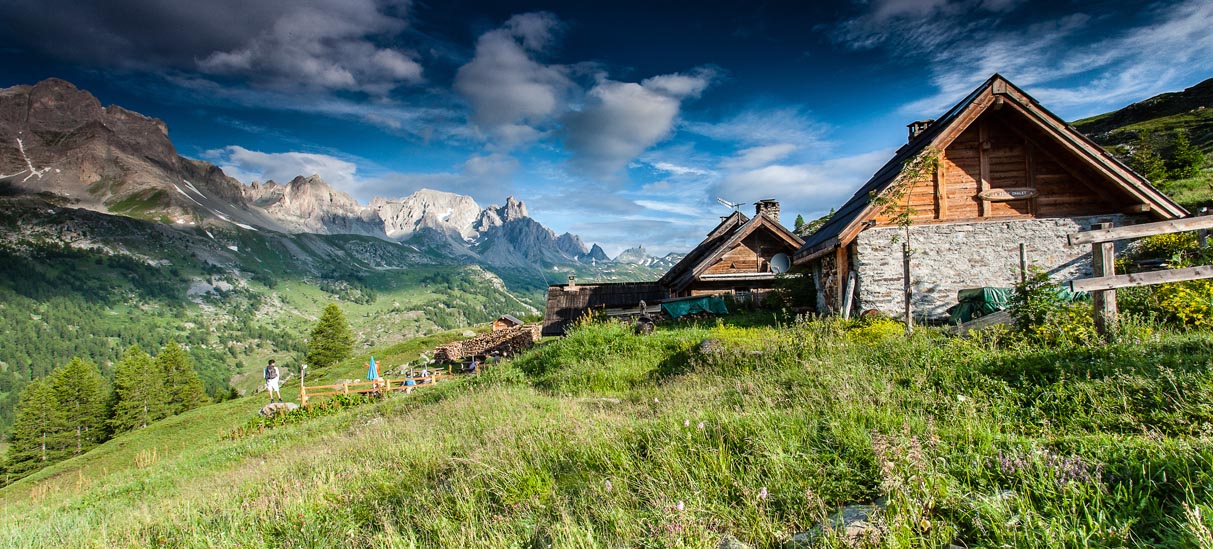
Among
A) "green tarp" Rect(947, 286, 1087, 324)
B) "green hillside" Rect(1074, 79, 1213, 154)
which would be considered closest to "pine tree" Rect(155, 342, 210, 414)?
"green tarp" Rect(947, 286, 1087, 324)

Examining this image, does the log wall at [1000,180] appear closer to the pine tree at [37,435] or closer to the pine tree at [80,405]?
the pine tree at [37,435]

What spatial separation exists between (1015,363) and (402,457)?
7.67 metres

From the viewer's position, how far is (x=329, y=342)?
70.9 m

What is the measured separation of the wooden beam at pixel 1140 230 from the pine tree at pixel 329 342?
78959mm

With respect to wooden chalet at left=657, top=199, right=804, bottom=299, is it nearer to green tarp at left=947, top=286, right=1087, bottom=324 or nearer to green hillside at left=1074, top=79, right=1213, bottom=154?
green tarp at left=947, top=286, right=1087, bottom=324

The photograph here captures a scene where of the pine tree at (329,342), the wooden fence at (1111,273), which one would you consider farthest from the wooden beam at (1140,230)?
the pine tree at (329,342)

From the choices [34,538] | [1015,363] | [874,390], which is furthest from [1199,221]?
[34,538]

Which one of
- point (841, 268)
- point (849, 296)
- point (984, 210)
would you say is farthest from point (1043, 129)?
point (849, 296)

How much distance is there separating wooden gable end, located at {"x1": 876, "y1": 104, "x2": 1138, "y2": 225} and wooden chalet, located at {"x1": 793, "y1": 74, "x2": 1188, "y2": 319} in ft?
0.10

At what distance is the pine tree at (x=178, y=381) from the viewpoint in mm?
60781

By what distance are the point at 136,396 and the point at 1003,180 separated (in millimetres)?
81125

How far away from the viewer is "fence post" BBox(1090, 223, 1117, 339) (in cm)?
671

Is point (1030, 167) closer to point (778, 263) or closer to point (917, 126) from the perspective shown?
point (917, 126)

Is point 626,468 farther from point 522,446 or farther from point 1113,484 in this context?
point 1113,484
